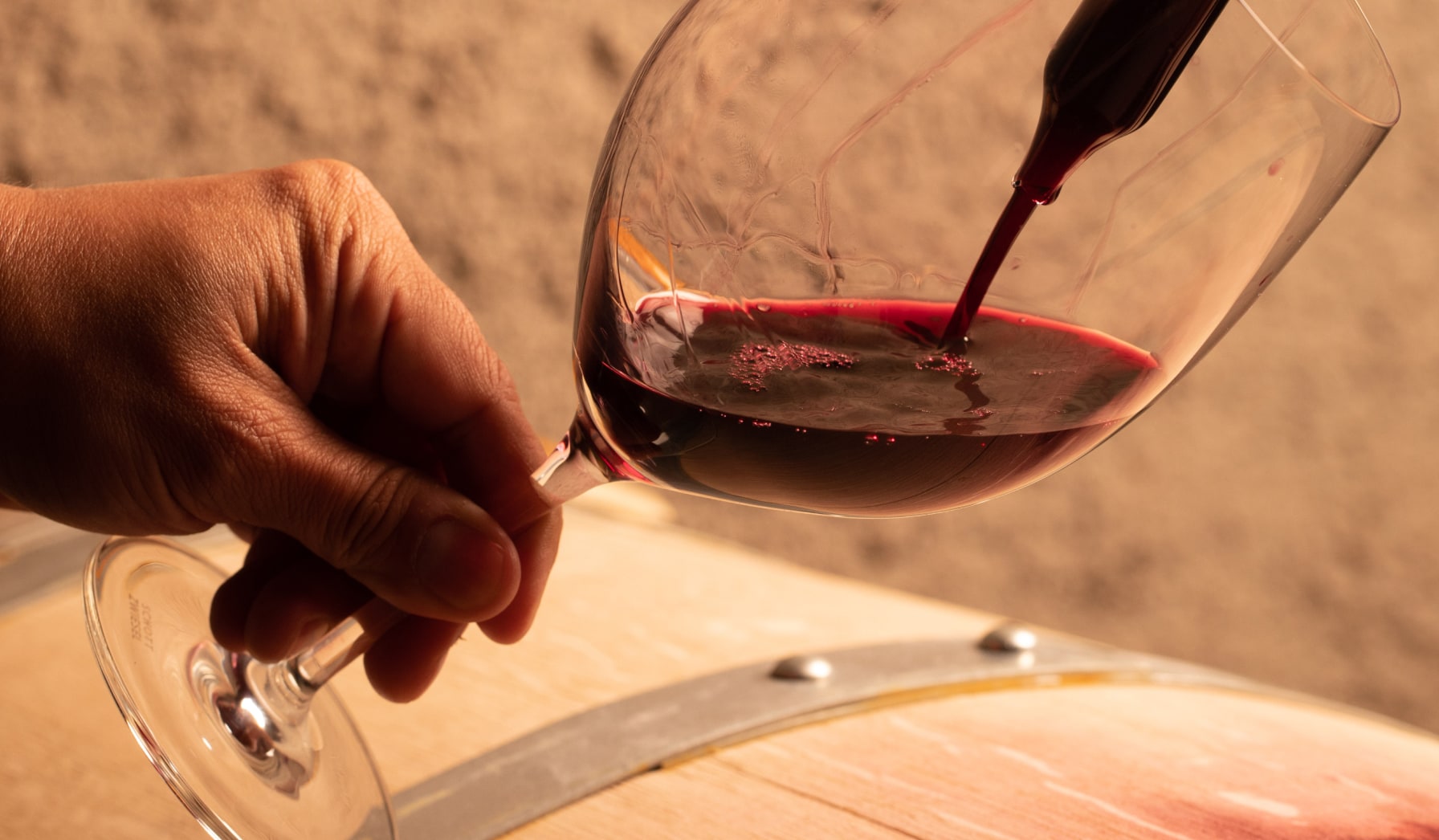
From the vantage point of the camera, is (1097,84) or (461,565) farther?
(461,565)

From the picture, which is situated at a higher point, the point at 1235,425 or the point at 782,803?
the point at 1235,425

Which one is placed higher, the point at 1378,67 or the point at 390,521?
the point at 1378,67

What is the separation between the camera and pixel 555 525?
0.67 m

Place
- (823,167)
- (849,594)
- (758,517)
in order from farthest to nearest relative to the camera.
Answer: (758,517) → (849,594) → (823,167)

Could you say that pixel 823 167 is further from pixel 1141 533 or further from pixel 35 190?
pixel 1141 533

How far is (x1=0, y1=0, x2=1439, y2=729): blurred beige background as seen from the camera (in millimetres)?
2062

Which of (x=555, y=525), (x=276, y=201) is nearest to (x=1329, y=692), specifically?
(x=555, y=525)

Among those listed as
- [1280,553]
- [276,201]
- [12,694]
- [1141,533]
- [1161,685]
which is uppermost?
[1280,553]

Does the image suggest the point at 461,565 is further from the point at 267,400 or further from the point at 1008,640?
the point at 1008,640

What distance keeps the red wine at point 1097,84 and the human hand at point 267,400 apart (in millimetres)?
308

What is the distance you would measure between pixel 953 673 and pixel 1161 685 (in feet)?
0.49

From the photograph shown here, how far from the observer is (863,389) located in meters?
0.42

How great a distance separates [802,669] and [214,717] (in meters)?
0.31

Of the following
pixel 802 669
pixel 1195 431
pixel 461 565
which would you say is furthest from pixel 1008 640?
pixel 1195 431
